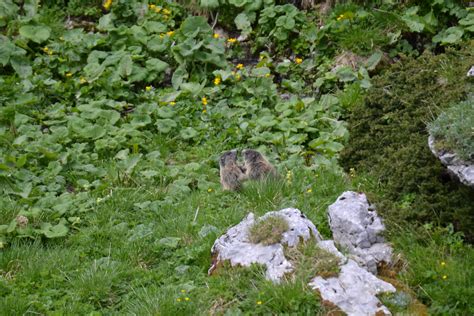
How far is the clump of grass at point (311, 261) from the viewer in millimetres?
5121

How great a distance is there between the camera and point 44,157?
312 inches

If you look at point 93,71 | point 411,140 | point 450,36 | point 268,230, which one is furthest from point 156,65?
point 268,230

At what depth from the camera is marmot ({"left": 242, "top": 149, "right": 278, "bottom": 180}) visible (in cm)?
699

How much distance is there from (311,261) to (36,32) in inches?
263

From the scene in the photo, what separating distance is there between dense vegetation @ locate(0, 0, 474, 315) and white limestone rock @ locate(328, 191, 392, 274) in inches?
5.2

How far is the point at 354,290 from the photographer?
16.5ft

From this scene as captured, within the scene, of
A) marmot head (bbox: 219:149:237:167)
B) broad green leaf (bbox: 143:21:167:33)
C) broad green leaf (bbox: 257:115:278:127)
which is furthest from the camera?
broad green leaf (bbox: 143:21:167:33)

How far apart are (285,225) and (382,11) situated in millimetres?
5067

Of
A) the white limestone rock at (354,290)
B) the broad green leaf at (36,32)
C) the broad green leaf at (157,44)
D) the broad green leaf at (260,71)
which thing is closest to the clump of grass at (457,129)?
the white limestone rock at (354,290)

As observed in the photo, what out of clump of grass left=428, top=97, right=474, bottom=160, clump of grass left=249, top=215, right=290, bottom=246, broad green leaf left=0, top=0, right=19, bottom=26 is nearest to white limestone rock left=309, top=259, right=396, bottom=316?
clump of grass left=249, top=215, right=290, bottom=246

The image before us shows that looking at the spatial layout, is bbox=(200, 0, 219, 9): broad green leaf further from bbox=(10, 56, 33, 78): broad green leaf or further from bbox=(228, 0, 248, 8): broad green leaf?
bbox=(10, 56, 33, 78): broad green leaf

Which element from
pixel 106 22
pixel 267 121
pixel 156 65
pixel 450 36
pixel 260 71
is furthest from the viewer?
pixel 106 22

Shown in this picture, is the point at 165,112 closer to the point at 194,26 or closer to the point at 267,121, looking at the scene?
the point at 267,121

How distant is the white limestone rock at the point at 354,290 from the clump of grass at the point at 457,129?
118 cm
